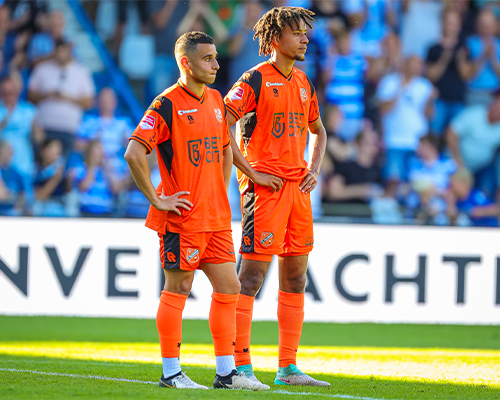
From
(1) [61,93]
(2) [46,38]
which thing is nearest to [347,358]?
(1) [61,93]

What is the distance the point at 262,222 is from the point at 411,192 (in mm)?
5432

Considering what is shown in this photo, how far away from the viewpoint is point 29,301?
7.32 meters

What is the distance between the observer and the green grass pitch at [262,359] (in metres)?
3.97

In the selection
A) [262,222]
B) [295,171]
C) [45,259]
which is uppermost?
[295,171]

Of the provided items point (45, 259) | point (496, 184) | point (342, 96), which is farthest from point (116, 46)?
point (496, 184)

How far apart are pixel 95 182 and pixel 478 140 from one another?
5.49m

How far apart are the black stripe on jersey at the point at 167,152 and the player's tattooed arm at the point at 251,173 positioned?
0.44m

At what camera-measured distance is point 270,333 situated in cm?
732

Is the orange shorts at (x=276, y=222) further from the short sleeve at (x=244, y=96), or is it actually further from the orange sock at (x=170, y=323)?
the orange sock at (x=170, y=323)

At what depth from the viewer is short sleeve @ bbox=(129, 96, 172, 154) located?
3879 mm

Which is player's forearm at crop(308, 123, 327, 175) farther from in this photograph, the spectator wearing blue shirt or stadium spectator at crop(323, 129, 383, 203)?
the spectator wearing blue shirt

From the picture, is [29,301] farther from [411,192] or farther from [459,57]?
[459,57]

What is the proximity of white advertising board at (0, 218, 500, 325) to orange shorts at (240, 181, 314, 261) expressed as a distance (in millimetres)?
3089

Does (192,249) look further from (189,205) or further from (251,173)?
(251,173)
